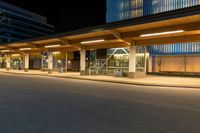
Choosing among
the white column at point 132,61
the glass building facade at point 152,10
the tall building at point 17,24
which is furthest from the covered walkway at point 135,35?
the tall building at point 17,24

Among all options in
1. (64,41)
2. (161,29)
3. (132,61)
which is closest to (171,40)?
(161,29)

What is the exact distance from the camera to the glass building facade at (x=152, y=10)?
5178cm

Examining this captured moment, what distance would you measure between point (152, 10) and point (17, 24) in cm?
8294

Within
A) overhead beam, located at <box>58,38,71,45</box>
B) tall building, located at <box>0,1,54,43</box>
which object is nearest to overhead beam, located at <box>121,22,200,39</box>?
overhead beam, located at <box>58,38,71,45</box>

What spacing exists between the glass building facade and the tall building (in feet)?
214

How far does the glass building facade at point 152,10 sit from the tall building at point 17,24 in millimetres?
65348

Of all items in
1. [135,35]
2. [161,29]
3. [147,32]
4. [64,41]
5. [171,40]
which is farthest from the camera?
[64,41]

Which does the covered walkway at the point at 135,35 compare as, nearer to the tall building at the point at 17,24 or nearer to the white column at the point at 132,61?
the white column at the point at 132,61

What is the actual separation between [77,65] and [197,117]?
148ft

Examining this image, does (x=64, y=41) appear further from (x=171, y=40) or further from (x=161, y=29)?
(x=161, y=29)

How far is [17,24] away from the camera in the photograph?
11944cm

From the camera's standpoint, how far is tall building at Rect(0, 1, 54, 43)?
112m

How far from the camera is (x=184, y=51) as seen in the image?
5150cm

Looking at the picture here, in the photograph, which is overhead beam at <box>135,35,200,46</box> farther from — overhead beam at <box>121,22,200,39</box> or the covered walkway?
overhead beam at <box>121,22,200,39</box>
